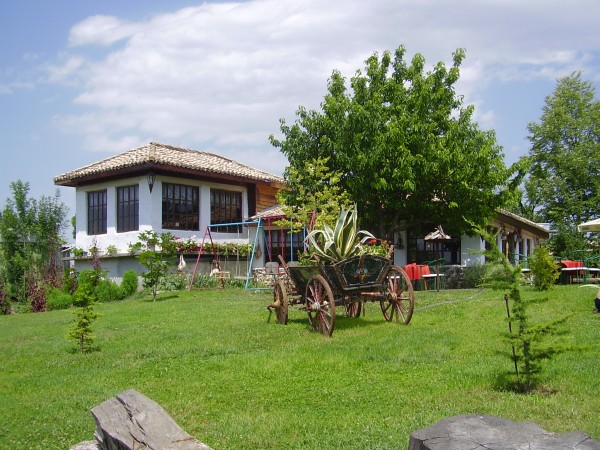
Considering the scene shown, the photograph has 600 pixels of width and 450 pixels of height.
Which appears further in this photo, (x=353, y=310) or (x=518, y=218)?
(x=518, y=218)

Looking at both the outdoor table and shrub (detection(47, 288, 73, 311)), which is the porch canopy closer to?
the outdoor table

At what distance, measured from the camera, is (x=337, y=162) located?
20016 millimetres

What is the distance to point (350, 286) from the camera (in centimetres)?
1038

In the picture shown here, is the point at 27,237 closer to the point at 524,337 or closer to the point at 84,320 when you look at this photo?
the point at 84,320

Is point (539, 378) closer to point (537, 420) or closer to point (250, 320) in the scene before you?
point (537, 420)

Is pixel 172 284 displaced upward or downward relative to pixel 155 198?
downward

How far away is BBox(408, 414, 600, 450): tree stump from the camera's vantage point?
10.1 ft

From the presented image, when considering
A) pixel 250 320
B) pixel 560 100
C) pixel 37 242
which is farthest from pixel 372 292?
pixel 560 100

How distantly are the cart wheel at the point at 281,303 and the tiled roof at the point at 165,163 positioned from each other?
1110 cm

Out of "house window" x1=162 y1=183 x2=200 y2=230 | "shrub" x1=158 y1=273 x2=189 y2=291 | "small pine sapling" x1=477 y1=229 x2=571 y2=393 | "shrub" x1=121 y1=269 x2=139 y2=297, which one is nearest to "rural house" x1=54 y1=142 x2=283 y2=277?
"house window" x1=162 y1=183 x2=200 y2=230

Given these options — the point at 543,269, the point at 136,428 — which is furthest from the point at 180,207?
the point at 136,428

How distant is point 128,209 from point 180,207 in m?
1.87

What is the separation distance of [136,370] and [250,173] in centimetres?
→ 1775

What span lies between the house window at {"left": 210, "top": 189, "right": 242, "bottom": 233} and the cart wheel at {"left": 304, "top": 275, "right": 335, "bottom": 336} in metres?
14.1
